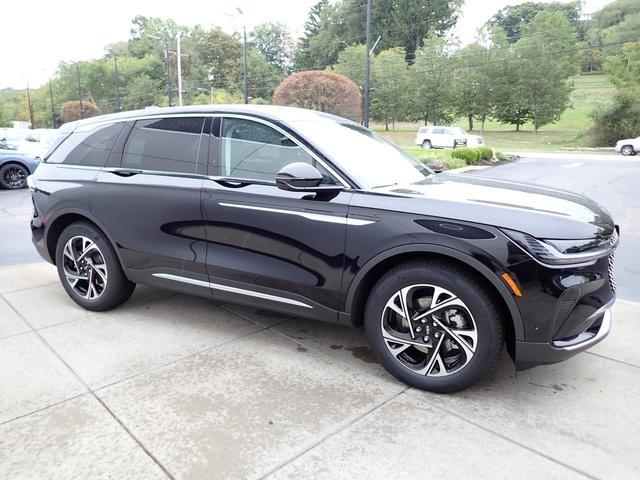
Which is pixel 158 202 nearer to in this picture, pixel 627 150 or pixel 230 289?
pixel 230 289

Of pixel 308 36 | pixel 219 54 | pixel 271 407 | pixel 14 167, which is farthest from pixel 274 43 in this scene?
pixel 271 407

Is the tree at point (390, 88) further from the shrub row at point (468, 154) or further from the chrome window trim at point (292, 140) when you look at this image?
the chrome window trim at point (292, 140)

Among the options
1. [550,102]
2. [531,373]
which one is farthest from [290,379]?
[550,102]

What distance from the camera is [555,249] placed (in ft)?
8.64

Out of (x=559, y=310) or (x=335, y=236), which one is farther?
(x=335, y=236)

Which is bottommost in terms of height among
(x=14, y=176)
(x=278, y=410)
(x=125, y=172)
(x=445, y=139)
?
(x=278, y=410)

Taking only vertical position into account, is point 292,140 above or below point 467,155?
above

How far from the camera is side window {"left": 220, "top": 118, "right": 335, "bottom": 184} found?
3371mm

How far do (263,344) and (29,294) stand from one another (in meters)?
2.62

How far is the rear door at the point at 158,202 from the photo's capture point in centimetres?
369

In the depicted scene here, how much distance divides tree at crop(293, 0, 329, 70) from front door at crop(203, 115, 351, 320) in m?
88.8

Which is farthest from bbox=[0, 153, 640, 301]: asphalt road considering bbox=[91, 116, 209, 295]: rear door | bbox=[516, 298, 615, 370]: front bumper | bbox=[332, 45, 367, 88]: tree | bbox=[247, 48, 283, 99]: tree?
bbox=[247, 48, 283, 99]: tree

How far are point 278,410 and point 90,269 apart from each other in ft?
7.60

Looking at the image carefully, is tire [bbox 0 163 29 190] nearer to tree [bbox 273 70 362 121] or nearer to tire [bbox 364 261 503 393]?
tire [bbox 364 261 503 393]
